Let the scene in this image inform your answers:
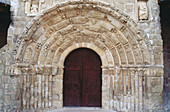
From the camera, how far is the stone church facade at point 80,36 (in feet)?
13.6

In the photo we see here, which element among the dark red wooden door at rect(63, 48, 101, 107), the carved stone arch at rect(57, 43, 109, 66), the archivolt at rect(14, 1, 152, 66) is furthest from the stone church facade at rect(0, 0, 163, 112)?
the dark red wooden door at rect(63, 48, 101, 107)

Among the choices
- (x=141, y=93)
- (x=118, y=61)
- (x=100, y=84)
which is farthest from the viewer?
(x=100, y=84)

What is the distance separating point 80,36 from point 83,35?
10 cm

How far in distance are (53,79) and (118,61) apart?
2076 mm

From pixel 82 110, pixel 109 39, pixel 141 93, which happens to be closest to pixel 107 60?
pixel 109 39

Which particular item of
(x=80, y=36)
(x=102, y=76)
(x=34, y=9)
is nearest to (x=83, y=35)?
(x=80, y=36)

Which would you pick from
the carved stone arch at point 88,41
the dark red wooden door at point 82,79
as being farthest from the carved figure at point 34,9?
the dark red wooden door at point 82,79

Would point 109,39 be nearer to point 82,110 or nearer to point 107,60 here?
point 107,60

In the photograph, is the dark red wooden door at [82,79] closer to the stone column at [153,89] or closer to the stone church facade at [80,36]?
the stone church facade at [80,36]

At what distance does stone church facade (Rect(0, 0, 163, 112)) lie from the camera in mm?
4156

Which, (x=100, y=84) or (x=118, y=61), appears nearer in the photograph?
(x=118, y=61)

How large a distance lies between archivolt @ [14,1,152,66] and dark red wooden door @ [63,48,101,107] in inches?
16.4

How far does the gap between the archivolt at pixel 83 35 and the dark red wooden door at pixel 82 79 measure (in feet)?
1.37

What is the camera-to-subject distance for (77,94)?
4988mm
